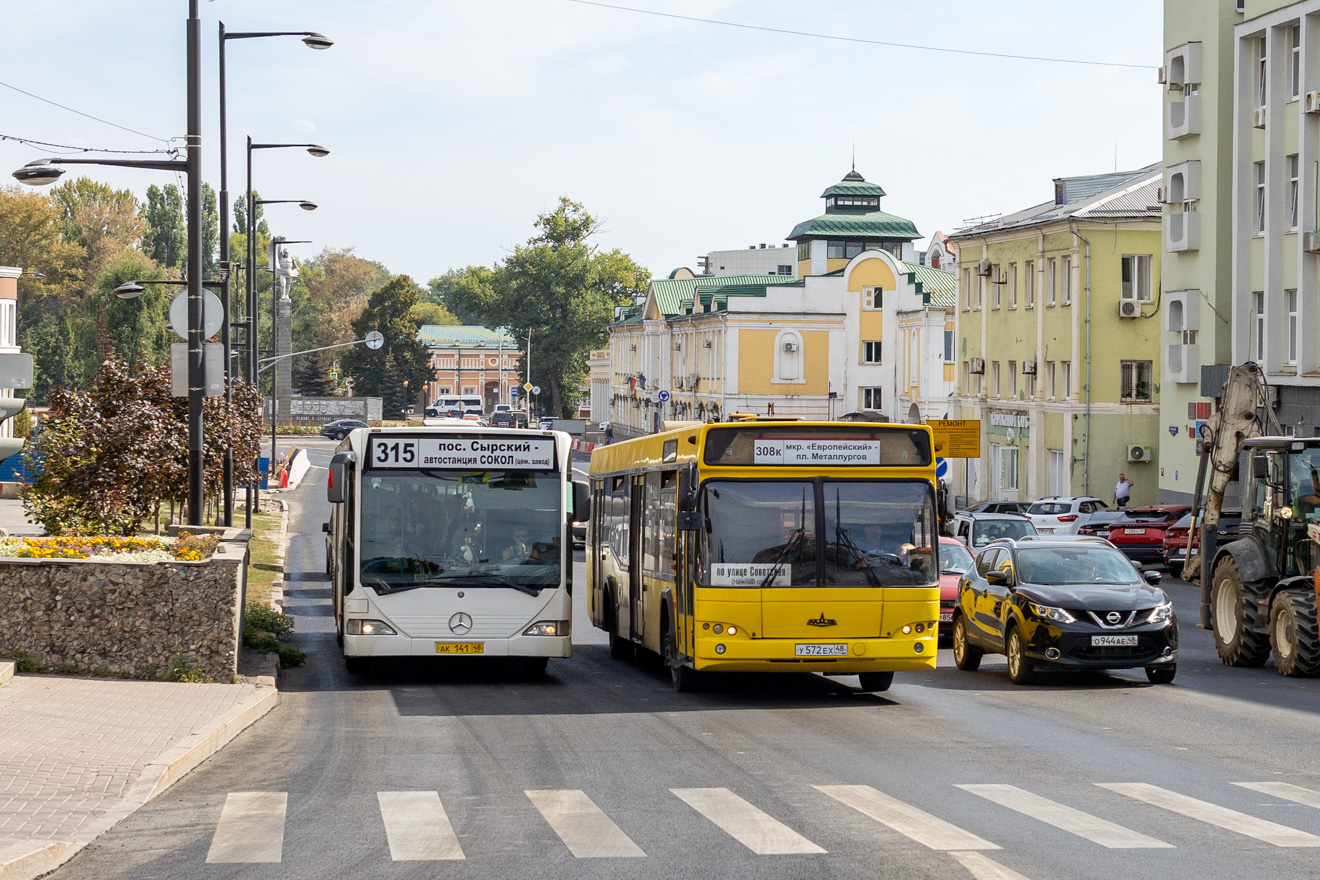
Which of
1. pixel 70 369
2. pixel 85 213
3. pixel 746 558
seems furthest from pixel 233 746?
pixel 85 213

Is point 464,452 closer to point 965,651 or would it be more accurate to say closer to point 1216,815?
point 965,651

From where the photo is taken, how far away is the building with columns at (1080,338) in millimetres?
57188

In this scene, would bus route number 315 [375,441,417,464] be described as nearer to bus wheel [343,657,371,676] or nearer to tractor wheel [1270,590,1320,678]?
bus wheel [343,657,371,676]

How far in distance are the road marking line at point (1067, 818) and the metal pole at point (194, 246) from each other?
11.3 m

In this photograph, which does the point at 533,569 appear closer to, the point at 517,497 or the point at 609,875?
the point at 517,497

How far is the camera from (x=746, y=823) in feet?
31.9

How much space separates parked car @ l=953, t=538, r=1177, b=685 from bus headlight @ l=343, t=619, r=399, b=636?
6730 millimetres

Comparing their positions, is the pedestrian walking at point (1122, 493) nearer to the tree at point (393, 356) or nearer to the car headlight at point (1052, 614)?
the car headlight at point (1052, 614)

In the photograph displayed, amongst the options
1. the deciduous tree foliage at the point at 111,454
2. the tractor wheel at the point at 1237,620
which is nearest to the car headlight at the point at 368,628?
the tractor wheel at the point at 1237,620

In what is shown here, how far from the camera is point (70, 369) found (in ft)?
337

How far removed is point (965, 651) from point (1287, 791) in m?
9.74

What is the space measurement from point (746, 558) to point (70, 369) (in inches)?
3714

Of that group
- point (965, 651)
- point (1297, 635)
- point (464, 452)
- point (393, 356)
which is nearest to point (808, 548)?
point (464, 452)

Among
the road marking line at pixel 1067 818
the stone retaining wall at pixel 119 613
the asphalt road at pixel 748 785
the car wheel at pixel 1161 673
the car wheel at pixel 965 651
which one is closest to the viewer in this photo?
the asphalt road at pixel 748 785
